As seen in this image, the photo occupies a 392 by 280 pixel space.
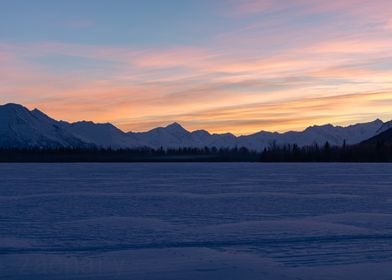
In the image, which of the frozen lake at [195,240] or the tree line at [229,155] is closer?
the frozen lake at [195,240]

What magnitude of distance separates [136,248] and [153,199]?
1310 centimetres

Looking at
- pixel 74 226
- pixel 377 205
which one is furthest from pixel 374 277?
pixel 377 205

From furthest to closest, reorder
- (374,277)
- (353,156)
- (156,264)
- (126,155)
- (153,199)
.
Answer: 1. (126,155)
2. (353,156)
3. (153,199)
4. (156,264)
5. (374,277)

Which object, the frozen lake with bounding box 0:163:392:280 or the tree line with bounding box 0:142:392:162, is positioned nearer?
the frozen lake with bounding box 0:163:392:280

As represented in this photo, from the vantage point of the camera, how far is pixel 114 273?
10.7 m

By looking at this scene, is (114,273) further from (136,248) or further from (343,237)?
(343,237)

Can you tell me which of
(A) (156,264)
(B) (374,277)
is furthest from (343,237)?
(A) (156,264)

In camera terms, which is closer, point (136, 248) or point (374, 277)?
point (374, 277)

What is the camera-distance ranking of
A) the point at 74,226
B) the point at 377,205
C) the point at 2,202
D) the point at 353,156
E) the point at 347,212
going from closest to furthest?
the point at 74,226
the point at 347,212
the point at 377,205
the point at 2,202
the point at 353,156

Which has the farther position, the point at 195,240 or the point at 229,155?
the point at 229,155

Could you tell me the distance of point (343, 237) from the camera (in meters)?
14.8

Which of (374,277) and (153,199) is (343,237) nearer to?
(374,277)

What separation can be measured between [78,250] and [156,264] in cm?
214

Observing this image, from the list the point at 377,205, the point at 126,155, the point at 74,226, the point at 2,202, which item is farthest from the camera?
the point at 126,155
